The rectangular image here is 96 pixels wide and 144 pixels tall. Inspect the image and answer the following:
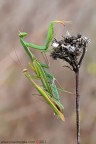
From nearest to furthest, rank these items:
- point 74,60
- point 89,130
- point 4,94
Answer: point 74,60, point 89,130, point 4,94

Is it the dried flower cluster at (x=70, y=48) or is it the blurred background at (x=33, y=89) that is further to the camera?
the blurred background at (x=33, y=89)

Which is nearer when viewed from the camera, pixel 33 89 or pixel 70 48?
pixel 70 48

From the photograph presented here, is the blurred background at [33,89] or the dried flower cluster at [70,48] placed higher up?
the dried flower cluster at [70,48]

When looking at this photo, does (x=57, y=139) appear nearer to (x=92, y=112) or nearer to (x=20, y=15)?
(x=92, y=112)

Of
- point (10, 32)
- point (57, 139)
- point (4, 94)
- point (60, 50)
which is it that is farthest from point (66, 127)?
point (60, 50)

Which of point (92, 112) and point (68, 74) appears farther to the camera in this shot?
point (68, 74)

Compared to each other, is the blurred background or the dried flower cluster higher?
the dried flower cluster

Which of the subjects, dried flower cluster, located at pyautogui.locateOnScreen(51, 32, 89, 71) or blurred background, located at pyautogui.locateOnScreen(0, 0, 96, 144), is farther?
blurred background, located at pyautogui.locateOnScreen(0, 0, 96, 144)

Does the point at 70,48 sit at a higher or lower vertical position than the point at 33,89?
higher
